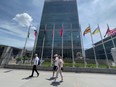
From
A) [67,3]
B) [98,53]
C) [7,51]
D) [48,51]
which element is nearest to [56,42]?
[48,51]

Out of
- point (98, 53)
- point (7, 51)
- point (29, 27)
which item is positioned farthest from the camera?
point (98, 53)

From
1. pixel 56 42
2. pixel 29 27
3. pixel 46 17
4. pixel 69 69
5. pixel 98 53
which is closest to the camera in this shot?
pixel 69 69

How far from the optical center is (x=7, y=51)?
595 inches

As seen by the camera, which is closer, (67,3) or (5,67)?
(5,67)

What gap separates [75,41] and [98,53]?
11745mm

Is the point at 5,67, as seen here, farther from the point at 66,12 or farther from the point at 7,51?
the point at 66,12

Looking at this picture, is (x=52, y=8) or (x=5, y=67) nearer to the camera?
(x=5, y=67)

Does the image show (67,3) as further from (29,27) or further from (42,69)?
(42,69)

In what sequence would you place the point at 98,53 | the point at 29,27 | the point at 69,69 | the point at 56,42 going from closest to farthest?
the point at 69,69, the point at 29,27, the point at 98,53, the point at 56,42

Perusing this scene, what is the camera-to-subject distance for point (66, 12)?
69.2m

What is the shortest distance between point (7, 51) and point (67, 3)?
63619 mm

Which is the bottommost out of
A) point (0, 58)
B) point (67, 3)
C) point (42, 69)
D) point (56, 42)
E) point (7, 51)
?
point (42, 69)

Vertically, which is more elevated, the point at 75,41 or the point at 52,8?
the point at 52,8

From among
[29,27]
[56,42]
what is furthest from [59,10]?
[29,27]
